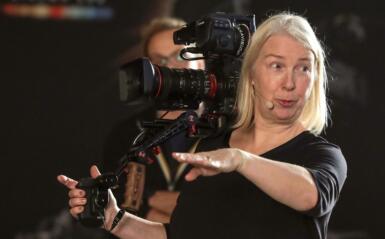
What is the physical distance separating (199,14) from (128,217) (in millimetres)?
1487

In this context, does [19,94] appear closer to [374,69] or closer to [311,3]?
[311,3]

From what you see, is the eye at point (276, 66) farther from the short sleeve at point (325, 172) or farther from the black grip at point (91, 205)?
the black grip at point (91, 205)

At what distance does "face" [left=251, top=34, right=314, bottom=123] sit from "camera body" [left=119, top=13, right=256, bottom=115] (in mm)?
107

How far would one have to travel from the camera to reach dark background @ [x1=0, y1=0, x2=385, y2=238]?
2881 millimetres

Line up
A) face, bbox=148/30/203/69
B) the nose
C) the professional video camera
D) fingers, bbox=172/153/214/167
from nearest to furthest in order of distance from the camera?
fingers, bbox=172/153/214/167, the nose, the professional video camera, face, bbox=148/30/203/69

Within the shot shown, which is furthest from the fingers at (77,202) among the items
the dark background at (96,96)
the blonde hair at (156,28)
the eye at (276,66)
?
the dark background at (96,96)

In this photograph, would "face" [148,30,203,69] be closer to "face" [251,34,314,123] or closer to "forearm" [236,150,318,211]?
"face" [251,34,314,123]

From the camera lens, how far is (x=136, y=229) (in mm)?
1597

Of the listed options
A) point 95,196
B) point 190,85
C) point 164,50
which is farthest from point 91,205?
point 164,50

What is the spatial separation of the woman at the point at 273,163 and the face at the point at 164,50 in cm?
66

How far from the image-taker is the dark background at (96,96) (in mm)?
2881

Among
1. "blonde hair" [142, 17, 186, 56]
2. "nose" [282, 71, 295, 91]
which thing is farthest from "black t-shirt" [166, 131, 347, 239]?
"blonde hair" [142, 17, 186, 56]

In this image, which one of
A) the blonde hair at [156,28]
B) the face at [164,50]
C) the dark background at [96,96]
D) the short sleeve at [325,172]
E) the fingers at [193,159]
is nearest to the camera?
the fingers at [193,159]

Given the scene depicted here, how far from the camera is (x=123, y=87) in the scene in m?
1.58
